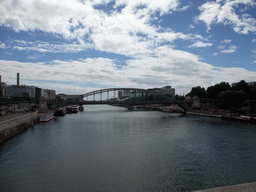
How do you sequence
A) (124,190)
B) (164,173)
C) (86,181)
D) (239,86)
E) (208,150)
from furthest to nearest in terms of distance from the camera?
1. (239,86)
2. (208,150)
3. (164,173)
4. (86,181)
5. (124,190)

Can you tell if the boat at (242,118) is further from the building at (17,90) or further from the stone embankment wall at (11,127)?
the building at (17,90)

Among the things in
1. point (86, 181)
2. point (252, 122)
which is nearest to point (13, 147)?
point (86, 181)

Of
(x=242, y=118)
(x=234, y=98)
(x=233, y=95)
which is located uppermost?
(x=233, y=95)

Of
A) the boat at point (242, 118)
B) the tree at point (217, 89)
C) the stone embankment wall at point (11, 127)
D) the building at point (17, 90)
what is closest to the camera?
the stone embankment wall at point (11, 127)

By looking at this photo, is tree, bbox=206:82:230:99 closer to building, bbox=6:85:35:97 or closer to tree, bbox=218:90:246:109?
tree, bbox=218:90:246:109

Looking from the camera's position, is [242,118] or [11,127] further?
[242,118]

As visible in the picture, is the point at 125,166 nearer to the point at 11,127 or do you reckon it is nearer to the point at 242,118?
the point at 11,127

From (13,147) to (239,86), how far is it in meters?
62.6

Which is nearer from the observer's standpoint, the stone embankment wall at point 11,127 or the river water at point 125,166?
the river water at point 125,166

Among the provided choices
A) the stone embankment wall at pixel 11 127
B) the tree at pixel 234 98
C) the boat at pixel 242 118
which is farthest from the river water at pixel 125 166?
the tree at pixel 234 98

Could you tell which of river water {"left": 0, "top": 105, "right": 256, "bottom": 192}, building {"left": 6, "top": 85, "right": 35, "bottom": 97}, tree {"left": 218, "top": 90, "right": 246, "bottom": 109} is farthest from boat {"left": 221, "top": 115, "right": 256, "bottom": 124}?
building {"left": 6, "top": 85, "right": 35, "bottom": 97}

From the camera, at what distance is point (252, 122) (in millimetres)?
32938

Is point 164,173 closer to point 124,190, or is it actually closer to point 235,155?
point 124,190

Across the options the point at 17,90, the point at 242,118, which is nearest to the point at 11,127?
the point at 242,118
